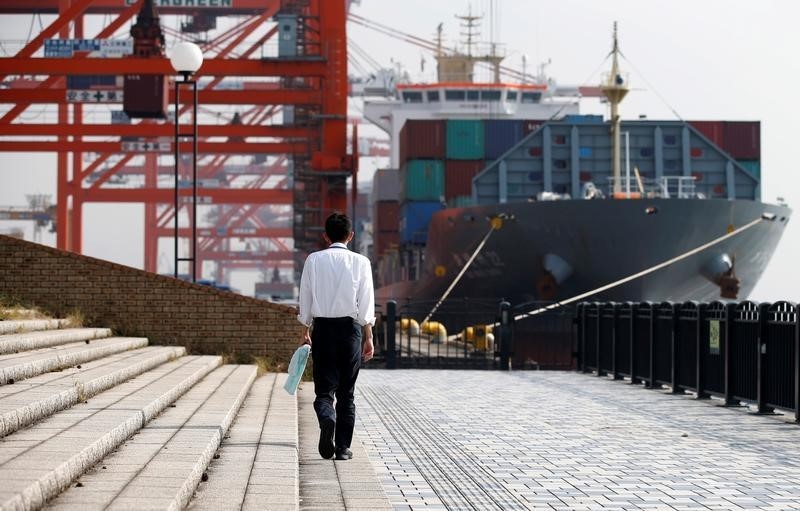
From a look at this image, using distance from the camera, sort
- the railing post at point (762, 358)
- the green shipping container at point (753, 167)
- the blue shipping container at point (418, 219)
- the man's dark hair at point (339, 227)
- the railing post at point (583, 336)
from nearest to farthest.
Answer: the man's dark hair at point (339, 227) → the railing post at point (762, 358) → the railing post at point (583, 336) → the green shipping container at point (753, 167) → the blue shipping container at point (418, 219)

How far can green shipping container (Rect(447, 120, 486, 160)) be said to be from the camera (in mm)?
43281

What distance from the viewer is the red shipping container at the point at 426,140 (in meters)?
43.4

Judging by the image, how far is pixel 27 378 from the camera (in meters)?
8.38

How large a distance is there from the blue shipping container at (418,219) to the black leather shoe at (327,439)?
117ft

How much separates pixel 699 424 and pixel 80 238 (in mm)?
66717

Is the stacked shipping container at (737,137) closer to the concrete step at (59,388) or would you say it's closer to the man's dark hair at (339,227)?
the concrete step at (59,388)

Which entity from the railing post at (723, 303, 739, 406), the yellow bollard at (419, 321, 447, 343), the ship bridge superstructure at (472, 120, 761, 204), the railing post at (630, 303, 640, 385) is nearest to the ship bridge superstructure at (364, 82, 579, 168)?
the ship bridge superstructure at (472, 120, 761, 204)

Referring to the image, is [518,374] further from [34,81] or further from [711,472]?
[34,81]

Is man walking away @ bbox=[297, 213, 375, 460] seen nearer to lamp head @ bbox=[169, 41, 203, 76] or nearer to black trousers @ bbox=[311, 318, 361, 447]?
black trousers @ bbox=[311, 318, 361, 447]

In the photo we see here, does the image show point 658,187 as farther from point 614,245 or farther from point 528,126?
point 528,126

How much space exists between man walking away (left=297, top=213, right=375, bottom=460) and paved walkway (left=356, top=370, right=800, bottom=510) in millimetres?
605

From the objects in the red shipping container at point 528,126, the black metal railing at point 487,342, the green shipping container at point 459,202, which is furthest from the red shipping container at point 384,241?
the black metal railing at point 487,342

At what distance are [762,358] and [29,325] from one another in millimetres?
6898

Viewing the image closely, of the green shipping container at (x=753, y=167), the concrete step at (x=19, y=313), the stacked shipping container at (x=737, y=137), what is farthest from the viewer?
the stacked shipping container at (x=737, y=137)
